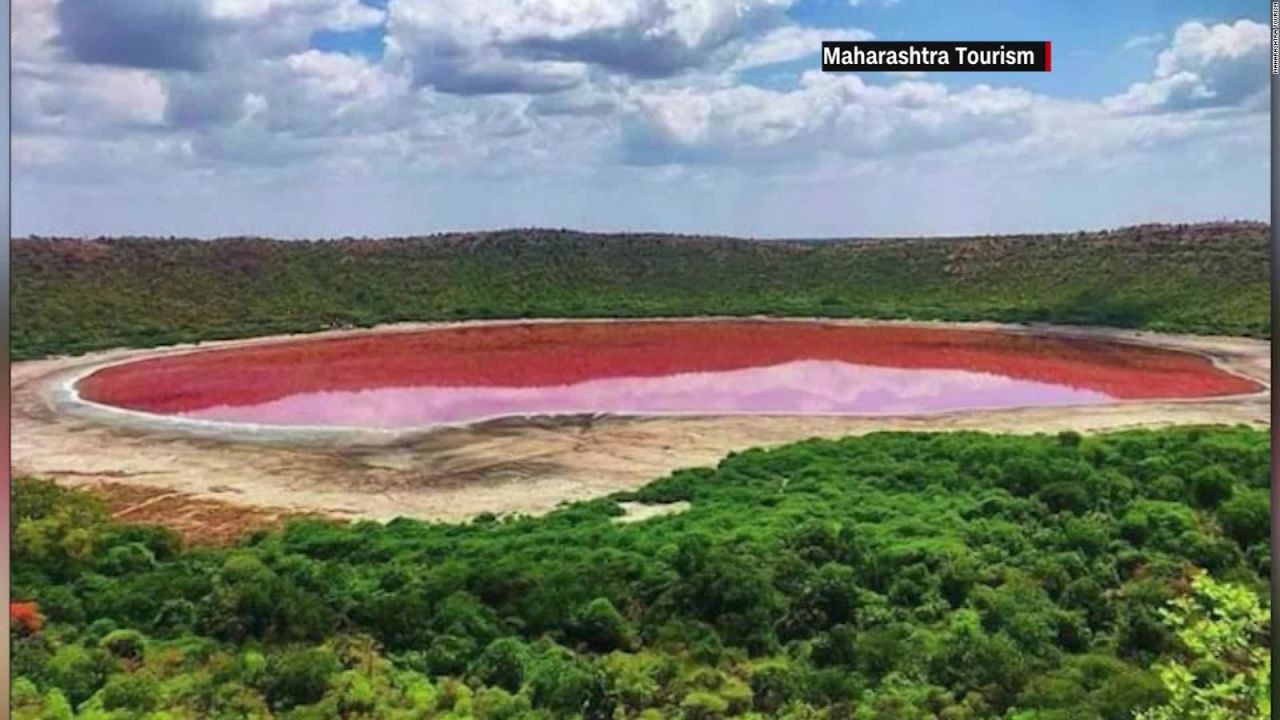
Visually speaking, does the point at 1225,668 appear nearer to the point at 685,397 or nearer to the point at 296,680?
the point at 685,397

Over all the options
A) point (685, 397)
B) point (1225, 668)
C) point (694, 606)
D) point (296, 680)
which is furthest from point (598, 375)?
point (1225, 668)

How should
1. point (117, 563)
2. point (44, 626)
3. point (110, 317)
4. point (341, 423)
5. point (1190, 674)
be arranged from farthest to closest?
point (110, 317) < point (341, 423) < point (117, 563) < point (44, 626) < point (1190, 674)

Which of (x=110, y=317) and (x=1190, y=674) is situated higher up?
(x=110, y=317)

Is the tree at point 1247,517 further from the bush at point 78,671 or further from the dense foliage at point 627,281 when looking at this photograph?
the bush at point 78,671

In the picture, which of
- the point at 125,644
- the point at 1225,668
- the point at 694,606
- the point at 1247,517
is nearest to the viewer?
the point at 1225,668

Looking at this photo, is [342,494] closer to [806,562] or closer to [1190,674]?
[806,562]

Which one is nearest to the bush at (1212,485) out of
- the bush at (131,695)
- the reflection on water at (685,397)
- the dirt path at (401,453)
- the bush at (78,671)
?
the dirt path at (401,453)

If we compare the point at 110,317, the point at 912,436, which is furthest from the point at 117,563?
the point at 912,436
